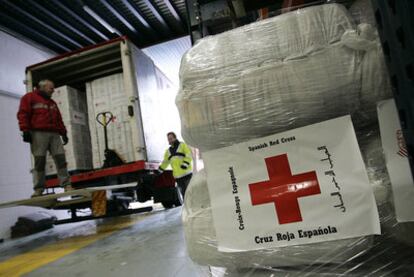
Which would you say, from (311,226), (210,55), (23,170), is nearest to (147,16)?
(23,170)

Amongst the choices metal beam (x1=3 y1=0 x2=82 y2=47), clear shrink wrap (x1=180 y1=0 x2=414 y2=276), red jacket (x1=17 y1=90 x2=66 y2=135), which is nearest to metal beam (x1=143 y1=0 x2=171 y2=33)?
metal beam (x1=3 y1=0 x2=82 y2=47)

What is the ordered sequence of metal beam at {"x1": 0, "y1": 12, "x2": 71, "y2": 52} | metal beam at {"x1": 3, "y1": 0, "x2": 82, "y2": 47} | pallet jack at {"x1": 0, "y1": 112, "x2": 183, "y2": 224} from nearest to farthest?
pallet jack at {"x1": 0, "y1": 112, "x2": 183, "y2": 224}
metal beam at {"x1": 3, "y1": 0, "x2": 82, "y2": 47}
metal beam at {"x1": 0, "y1": 12, "x2": 71, "y2": 52}

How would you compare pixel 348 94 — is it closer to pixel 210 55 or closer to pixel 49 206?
pixel 210 55

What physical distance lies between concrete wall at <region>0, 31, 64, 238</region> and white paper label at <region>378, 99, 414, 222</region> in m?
6.50

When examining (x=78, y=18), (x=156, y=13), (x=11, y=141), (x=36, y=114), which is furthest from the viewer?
(x=156, y=13)

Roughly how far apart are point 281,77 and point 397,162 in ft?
1.30

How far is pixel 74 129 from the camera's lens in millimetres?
4703

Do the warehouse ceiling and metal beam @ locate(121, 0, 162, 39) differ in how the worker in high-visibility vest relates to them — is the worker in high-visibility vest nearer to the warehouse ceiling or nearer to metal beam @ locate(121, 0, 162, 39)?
metal beam @ locate(121, 0, 162, 39)

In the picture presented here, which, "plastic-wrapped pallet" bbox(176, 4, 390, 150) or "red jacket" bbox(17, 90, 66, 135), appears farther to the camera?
"red jacket" bbox(17, 90, 66, 135)

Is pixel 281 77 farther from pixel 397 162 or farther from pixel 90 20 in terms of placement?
pixel 90 20

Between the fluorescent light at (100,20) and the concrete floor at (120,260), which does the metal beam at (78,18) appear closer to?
the fluorescent light at (100,20)

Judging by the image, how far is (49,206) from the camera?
4211mm

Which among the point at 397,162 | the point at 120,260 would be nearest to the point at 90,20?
the point at 120,260

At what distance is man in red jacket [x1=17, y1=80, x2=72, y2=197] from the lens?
156 inches
